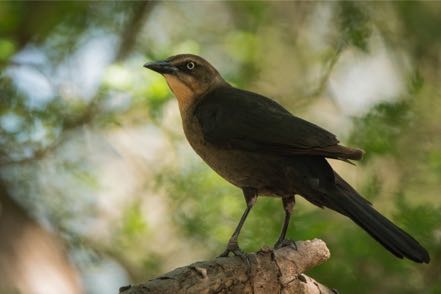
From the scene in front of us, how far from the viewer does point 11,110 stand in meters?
7.98

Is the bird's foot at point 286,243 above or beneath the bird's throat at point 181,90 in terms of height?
beneath

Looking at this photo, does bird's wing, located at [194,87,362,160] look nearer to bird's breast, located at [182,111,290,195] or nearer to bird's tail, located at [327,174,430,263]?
bird's breast, located at [182,111,290,195]

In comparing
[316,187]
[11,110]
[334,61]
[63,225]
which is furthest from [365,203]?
[63,225]

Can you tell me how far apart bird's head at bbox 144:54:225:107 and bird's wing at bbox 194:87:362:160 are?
195 mm

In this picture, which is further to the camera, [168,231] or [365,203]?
[168,231]

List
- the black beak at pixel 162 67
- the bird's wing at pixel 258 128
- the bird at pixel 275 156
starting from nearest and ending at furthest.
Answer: the bird at pixel 275 156
the bird's wing at pixel 258 128
the black beak at pixel 162 67

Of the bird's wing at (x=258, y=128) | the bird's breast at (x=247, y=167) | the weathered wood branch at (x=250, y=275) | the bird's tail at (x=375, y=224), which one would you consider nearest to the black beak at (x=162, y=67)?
the bird's wing at (x=258, y=128)

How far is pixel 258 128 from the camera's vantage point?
538 centimetres

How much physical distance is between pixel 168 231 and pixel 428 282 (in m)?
3.68

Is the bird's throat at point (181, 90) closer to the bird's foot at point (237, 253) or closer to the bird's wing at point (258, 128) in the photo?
the bird's wing at point (258, 128)

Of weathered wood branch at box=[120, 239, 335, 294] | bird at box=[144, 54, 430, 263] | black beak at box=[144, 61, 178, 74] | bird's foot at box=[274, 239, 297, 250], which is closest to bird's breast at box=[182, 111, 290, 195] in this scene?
bird at box=[144, 54, 430, 263]

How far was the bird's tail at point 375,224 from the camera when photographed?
14.9 feet

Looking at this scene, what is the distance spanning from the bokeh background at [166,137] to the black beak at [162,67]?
4.95 ft

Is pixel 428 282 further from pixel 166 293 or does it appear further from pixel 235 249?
pixel 166 293
